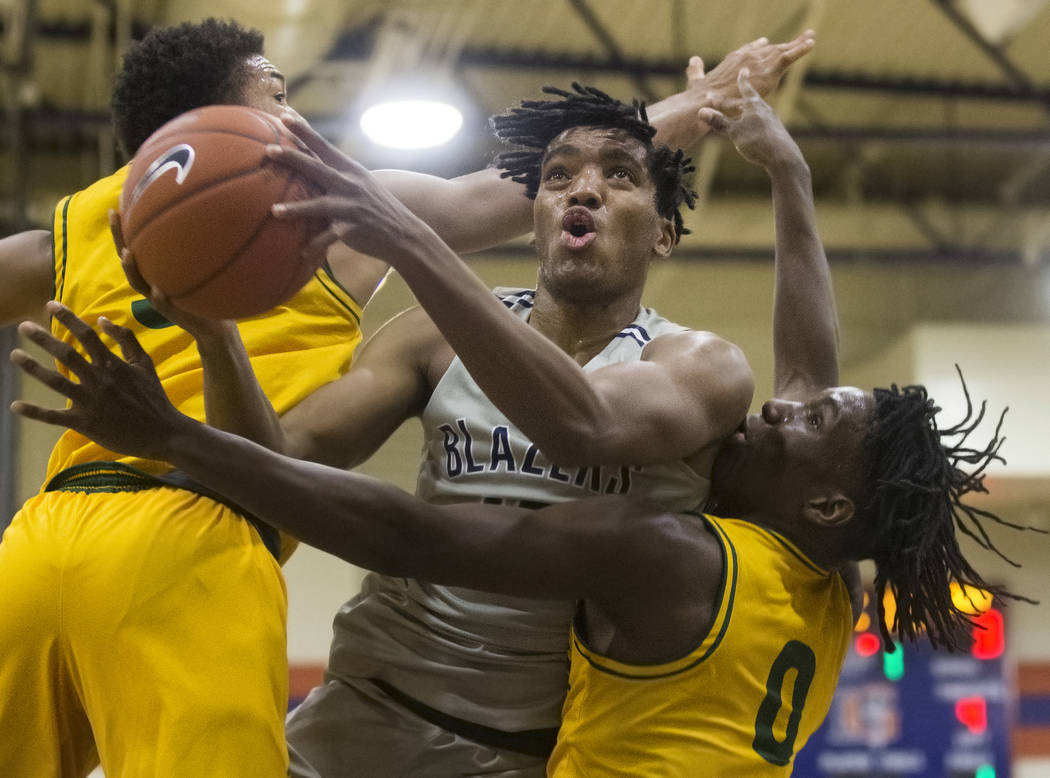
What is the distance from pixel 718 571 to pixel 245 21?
5223 millimetres

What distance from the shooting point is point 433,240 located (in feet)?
7.75

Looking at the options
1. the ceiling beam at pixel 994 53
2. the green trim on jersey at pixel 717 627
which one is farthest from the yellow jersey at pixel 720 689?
the ceiling beam at pixel 994 53

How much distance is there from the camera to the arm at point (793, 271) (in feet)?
11.0

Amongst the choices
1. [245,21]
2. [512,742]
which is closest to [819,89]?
[245,21]

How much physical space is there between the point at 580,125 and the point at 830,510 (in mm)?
1024

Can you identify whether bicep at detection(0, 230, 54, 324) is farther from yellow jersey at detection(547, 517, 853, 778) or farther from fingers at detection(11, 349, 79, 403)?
yellow jersey at detection(547, 517, 853, 778)

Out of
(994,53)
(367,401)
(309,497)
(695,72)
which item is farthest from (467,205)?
(994,53)

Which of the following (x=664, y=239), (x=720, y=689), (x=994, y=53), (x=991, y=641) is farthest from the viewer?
(x=994, y=53)

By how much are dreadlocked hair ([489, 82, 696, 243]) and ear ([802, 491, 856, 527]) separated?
2.50 feet

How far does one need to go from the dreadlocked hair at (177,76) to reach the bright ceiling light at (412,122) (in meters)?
4.89

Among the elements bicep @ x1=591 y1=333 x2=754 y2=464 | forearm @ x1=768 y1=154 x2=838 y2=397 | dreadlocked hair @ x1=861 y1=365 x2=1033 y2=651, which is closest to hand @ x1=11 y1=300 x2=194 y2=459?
bicep @ x1=591 y1=333 x2=754 y2=464

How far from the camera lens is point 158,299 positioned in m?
2.43

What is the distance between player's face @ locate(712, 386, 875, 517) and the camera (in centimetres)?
291

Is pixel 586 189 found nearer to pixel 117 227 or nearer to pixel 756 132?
pixel 756 132
